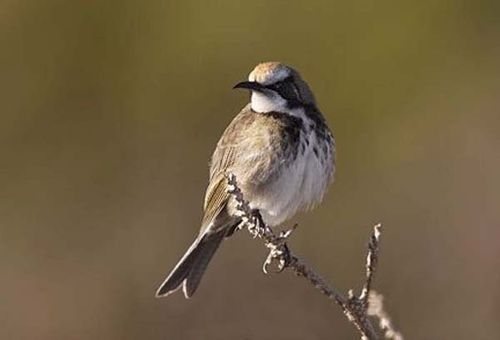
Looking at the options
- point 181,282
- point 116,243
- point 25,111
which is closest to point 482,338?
point 116,243

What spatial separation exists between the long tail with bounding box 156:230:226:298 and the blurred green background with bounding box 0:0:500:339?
2939mm

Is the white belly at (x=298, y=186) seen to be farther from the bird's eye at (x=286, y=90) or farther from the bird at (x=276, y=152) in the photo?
the bird's eye at (x=286, y=90)

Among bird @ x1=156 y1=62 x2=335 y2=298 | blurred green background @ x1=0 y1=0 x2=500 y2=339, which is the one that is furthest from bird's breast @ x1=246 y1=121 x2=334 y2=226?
blurred green background @ x1=0 y1=0 x2=500 y2=339

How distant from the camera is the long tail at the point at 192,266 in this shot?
21.0 feet

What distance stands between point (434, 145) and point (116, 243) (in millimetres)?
2570

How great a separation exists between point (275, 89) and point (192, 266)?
88cm

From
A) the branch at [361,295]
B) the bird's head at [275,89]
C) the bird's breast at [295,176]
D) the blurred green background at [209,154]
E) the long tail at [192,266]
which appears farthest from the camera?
the blurred green background at [209,154]

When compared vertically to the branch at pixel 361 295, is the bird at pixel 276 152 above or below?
above

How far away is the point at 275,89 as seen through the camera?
Answer: 19.5 feet

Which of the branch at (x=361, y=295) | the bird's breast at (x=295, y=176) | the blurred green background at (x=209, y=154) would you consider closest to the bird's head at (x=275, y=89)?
the bird's breast at (x=295, y=176)

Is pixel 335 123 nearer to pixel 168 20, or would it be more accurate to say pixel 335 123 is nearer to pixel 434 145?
pixel 434 145

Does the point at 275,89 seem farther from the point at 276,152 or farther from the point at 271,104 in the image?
the point at 276,152

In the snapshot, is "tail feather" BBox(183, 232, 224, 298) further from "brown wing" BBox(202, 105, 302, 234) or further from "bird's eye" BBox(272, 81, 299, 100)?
"bird's eye" BBox(272, 81, 299, 100)

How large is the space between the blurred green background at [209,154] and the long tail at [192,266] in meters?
2.94
